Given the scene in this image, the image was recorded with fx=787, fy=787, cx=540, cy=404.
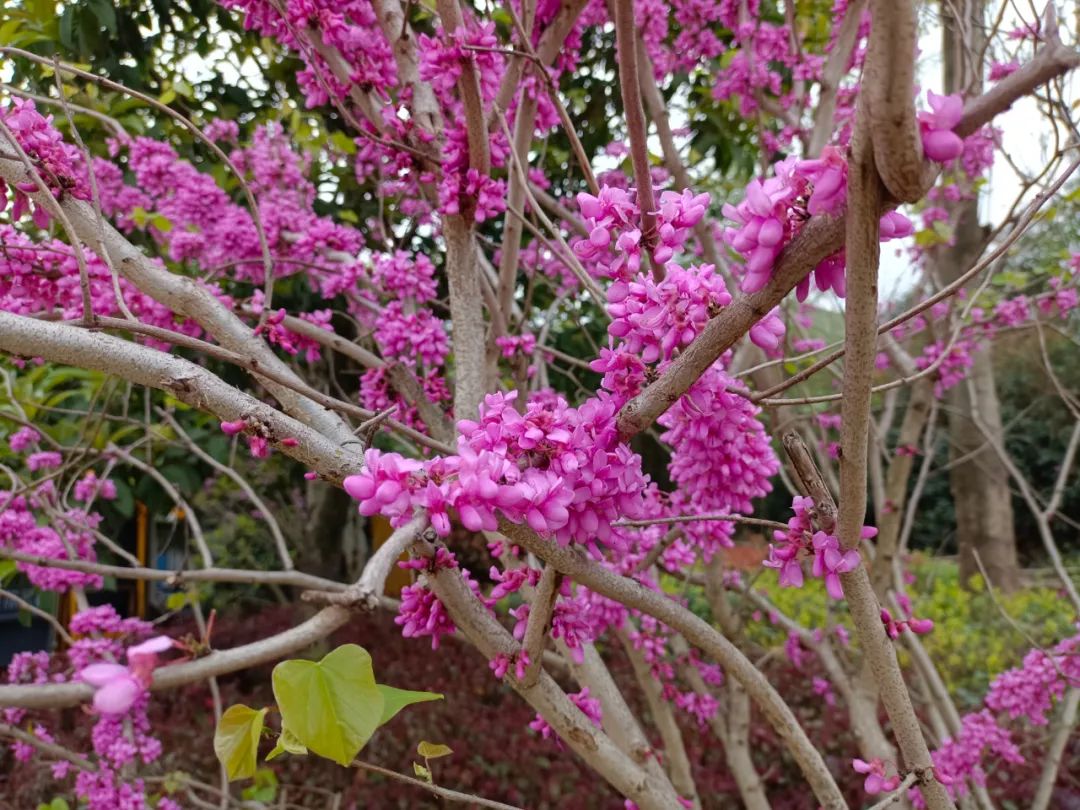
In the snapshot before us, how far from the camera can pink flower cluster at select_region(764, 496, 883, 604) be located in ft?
3.43

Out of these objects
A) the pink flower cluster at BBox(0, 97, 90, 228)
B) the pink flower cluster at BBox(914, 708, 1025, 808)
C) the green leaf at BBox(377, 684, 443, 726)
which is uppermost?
the pink flower cluster at BBox(0, 97, 90, 228)

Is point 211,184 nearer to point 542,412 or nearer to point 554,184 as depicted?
point 542,412

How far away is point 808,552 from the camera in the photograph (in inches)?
42.9

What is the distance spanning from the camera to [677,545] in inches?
107

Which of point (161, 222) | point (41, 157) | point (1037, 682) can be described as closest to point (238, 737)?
point (41, 157)

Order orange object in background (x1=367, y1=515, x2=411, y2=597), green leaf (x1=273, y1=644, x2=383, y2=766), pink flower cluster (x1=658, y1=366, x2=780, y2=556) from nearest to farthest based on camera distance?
1. green leaf (x1=273, y1=644, x2=383, y2=766)
2. pink flower cluster (x1=658, y1=366, x2=780, y2=556)
3. orange object in background (x1=367, y1=515, x2=411, y2=597)

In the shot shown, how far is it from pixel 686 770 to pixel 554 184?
3543 millimetres

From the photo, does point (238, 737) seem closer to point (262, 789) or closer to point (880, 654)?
point (880, 654)

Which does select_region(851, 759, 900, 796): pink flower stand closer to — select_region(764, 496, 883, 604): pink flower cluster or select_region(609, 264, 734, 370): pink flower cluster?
select_region(764, 496, 883, 604): pink flower cluster

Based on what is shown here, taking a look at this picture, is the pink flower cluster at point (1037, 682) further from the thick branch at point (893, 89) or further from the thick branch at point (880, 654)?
the thick branch at point (893, 89)

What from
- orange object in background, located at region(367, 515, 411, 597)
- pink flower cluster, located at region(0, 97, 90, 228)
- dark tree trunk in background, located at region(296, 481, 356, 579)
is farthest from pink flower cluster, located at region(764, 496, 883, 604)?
orange object in background, located at region(367, 515, 411, 597)

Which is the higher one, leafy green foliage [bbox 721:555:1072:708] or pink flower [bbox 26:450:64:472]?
pink flower [bbox 26:450:64:472]

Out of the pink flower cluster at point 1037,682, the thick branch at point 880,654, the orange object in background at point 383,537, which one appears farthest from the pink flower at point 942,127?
the orange object in background at point 383,537

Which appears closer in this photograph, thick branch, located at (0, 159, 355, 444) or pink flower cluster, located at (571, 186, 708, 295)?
pink flower cluster, located at (571, 186, 708, 295)
